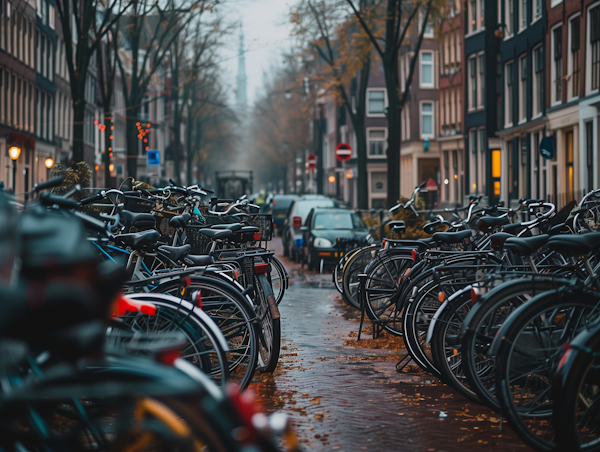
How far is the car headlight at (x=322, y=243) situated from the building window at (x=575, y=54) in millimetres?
11719

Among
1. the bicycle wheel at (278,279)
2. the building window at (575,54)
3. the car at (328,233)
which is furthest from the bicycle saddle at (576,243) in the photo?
the building window at (575,54)

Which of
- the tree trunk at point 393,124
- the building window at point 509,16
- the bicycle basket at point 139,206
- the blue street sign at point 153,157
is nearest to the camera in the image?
the bicycle basket at point 139,206

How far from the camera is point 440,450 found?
489cm

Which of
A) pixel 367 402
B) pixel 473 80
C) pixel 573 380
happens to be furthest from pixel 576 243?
pixel 473 80

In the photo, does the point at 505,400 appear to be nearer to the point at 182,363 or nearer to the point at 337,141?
the point at 182,363

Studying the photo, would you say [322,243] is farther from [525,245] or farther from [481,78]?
[481,78]

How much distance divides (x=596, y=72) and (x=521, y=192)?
10.1 m

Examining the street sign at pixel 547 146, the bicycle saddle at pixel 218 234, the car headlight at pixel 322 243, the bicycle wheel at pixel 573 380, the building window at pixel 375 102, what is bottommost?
the bicycle wheel at pixel 573 380

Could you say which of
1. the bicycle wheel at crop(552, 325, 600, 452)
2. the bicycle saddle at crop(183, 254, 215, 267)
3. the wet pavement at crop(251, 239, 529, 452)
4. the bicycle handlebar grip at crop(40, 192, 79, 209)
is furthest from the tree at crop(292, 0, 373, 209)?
the bicycle handlebar grip at crop(40, 192, 79, 209)

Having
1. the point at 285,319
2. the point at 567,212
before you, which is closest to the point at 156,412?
the point at 567,212

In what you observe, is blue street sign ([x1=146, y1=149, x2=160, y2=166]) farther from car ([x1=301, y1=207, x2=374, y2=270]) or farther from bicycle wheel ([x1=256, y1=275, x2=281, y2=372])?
bicycle wheel ([x1=256, y1=275, x2=281, y2=372])

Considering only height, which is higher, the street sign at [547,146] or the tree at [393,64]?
the tree at [393,64]

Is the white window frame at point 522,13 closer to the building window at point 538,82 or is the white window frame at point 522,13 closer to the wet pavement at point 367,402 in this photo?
the building window at point 538,82

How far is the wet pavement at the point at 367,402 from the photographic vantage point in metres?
5.11
